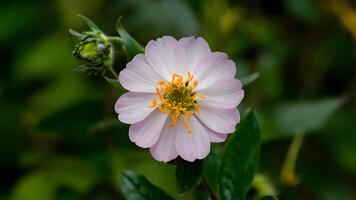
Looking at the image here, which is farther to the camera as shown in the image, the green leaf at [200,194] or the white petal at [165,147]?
the green leaf at [200,194]

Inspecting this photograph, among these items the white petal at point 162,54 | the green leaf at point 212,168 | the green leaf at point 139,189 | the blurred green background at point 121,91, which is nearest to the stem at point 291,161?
the blurred green background at point 121,91

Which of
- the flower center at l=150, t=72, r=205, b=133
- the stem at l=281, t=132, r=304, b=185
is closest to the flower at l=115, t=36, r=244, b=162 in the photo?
the flower center at l=150, t=72, r=205, b=133

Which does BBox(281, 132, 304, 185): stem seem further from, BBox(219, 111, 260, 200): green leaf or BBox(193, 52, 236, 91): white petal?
BBox(193, 52, 236, 91): white petal

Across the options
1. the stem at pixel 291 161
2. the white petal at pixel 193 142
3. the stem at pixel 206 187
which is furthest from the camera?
the stem at pixel 291 161

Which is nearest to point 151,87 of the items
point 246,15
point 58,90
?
point 58,90

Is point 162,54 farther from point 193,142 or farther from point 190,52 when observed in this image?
point 193,142

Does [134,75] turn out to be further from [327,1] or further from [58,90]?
[327,1]

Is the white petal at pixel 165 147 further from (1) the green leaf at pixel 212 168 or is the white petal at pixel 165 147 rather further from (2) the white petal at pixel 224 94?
(1) the green leaf at pixel 212 168
